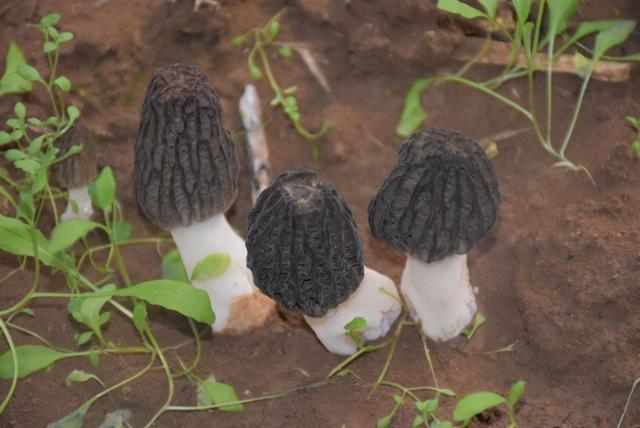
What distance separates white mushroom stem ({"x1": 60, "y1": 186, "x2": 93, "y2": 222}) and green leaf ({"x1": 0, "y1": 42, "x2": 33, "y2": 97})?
34cm

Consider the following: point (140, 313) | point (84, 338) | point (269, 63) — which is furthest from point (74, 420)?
point (269, 63)

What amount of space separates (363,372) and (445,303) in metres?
0.29

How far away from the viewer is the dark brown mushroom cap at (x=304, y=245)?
6.43 ft

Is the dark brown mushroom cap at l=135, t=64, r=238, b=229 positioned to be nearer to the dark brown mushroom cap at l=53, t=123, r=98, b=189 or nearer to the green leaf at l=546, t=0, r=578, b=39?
the dark brown mushroom cap at l=53, t=123, r=98, b=189

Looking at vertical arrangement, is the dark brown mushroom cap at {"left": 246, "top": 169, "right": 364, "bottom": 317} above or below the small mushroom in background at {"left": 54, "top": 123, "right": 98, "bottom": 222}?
above

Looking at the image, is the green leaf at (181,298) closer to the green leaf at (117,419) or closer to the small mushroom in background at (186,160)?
the small mushroom in background at (186,160)

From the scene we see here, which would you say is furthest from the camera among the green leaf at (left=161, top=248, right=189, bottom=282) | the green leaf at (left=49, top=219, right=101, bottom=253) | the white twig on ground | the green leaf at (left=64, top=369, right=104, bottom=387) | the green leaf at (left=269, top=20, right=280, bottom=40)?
the green leaf at (left=269, top=20, right=280, bottom=40)

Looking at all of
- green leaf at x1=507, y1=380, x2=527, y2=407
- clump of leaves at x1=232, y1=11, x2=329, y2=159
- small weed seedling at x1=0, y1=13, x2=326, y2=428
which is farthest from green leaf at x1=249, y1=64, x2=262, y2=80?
green leaf at x1=507, y1=380, x2=527, y2=407

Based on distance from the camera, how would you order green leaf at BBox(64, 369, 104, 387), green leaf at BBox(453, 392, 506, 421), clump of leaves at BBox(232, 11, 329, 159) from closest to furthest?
green leaf at BBox(453, 392, 506, 421) → green leaf at BBox(64, 369, 104, 387) → clump of leaves at BBox(232, 11, 329, 159)

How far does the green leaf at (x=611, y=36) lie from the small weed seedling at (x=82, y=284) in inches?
51.6

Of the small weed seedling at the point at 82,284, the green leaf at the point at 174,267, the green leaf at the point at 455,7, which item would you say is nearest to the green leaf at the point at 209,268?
the small weed seedling at the point at 82,284

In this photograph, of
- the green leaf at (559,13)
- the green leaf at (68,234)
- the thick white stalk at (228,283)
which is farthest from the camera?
the green leaf at (559,13)

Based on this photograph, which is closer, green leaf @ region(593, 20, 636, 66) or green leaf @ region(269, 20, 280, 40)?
green leaf @ region(593, 20, 636, 66)

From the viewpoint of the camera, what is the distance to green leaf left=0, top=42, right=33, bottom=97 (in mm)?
2502
